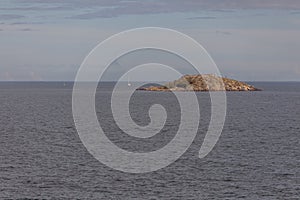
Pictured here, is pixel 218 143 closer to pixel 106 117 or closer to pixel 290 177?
pixel 290 177

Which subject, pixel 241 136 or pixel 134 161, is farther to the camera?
pixel 241 136

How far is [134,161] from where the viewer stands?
259 ft

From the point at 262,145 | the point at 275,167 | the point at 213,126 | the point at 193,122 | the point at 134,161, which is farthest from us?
the point at 193,122

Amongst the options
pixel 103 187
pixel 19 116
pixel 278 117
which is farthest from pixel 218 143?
pixel 19 116

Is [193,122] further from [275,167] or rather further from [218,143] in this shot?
[275,167]

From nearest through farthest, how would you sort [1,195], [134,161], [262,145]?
1. [1,195]
2. [134,161]
3. [262,145]

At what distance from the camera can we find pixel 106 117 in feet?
521

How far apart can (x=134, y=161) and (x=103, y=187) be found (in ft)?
53.6

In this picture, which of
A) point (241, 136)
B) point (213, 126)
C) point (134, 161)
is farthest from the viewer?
point (213, 126)

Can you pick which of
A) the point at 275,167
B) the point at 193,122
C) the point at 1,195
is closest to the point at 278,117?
the point at 193,122

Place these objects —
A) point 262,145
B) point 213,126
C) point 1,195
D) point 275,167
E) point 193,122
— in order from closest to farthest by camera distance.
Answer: point 1,195
point 275,167
point 262,145
point 213,126
point 193,122

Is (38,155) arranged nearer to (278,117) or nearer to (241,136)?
(241,136)

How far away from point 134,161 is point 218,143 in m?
24.4

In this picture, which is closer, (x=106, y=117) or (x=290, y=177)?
(x=290, y=177)
